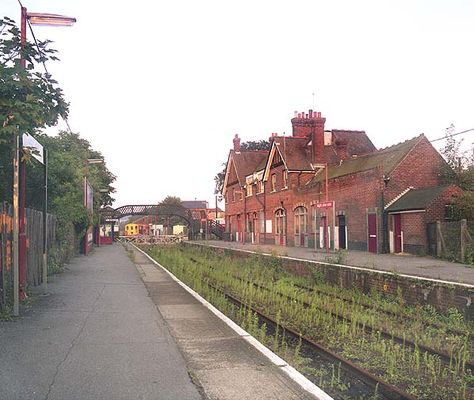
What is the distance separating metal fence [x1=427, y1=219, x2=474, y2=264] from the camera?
62.3 ft

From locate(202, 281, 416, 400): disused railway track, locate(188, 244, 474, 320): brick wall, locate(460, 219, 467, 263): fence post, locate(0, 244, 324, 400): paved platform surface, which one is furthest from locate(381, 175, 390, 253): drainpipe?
locate(202, 281, 416, 400): disused railway track

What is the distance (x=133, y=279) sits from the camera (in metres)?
17.0

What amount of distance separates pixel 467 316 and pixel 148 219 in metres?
141

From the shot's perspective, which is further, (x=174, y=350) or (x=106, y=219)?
(x=106, y=219)

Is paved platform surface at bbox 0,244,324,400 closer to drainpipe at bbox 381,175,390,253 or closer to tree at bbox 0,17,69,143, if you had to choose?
tree at bbox 0,17,69,143

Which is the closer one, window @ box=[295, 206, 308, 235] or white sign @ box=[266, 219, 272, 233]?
window @ box=[295, 206, 308, 235]

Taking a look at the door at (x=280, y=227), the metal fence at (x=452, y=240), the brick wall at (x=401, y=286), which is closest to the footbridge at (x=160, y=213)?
the door at (x=280, y=227)

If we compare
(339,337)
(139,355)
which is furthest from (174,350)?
(339,337)

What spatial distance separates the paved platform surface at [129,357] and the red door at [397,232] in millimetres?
15911

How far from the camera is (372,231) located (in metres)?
26.0

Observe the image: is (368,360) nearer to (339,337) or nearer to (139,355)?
(339,337)

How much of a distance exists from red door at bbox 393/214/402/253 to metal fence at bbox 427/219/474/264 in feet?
7.31

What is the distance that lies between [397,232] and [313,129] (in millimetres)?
15231

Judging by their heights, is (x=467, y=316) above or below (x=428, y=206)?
below
